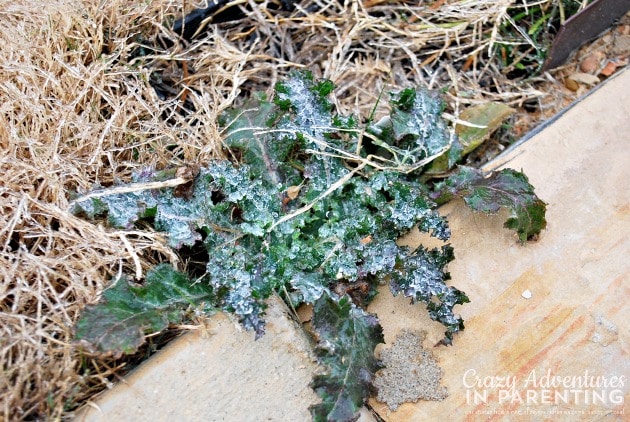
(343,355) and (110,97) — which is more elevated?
(110,97)

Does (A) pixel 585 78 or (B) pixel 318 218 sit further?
(A) pixel 585 78

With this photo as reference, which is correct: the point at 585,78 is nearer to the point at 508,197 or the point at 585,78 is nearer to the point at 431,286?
the point at 508,197

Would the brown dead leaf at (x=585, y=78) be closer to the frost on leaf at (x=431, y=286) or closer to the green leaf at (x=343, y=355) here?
the frost on leaf at (x=431, y=286)

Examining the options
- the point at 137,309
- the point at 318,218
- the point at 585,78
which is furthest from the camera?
the point at 585,78

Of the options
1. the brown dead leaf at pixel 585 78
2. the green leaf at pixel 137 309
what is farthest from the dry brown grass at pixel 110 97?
the brown dead leaf at pixel 585 78

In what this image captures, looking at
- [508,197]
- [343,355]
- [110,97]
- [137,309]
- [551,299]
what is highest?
[110,97]

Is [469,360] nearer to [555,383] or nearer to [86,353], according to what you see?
[555,383]

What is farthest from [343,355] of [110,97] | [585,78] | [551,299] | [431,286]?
[585,78]
